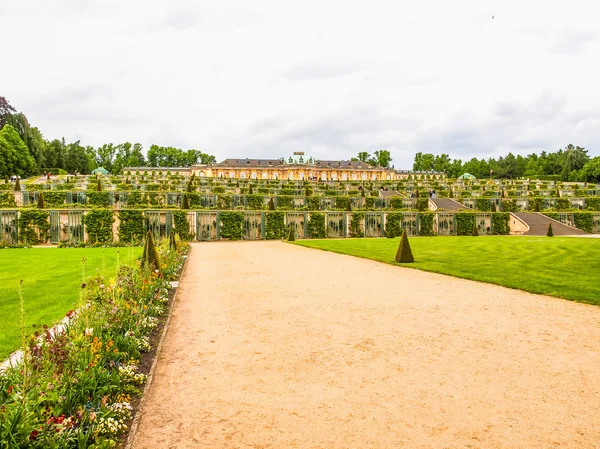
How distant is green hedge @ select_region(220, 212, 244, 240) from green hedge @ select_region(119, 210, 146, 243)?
5.51 metres

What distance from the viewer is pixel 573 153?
105 metres

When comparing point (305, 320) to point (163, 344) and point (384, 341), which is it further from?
point (163, 344)

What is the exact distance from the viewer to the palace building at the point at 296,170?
12294 cm

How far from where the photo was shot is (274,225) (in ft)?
103

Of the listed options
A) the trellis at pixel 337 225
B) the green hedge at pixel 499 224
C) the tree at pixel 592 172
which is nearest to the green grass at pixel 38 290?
the trellis at pixel 337 225

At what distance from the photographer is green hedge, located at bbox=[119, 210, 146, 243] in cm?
2612

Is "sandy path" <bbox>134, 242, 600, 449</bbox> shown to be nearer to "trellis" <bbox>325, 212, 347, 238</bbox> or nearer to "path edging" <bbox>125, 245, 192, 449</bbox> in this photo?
"path edging" <bbox>125, 245, 192, 449</bbox>

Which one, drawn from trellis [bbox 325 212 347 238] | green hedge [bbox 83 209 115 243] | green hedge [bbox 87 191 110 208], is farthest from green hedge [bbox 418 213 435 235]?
green hedge [bbox 87 191 110 208]

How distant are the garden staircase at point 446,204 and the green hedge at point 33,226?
117ft

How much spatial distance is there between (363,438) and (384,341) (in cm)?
301

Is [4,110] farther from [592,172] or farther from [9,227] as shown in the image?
[592,172]

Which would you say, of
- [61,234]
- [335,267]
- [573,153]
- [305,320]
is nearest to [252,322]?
[305,320]

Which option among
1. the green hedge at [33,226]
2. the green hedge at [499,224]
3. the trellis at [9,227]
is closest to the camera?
the trellis at [9,227]

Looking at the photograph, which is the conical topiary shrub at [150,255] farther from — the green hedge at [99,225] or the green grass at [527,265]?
the green hedge at [99,225]
